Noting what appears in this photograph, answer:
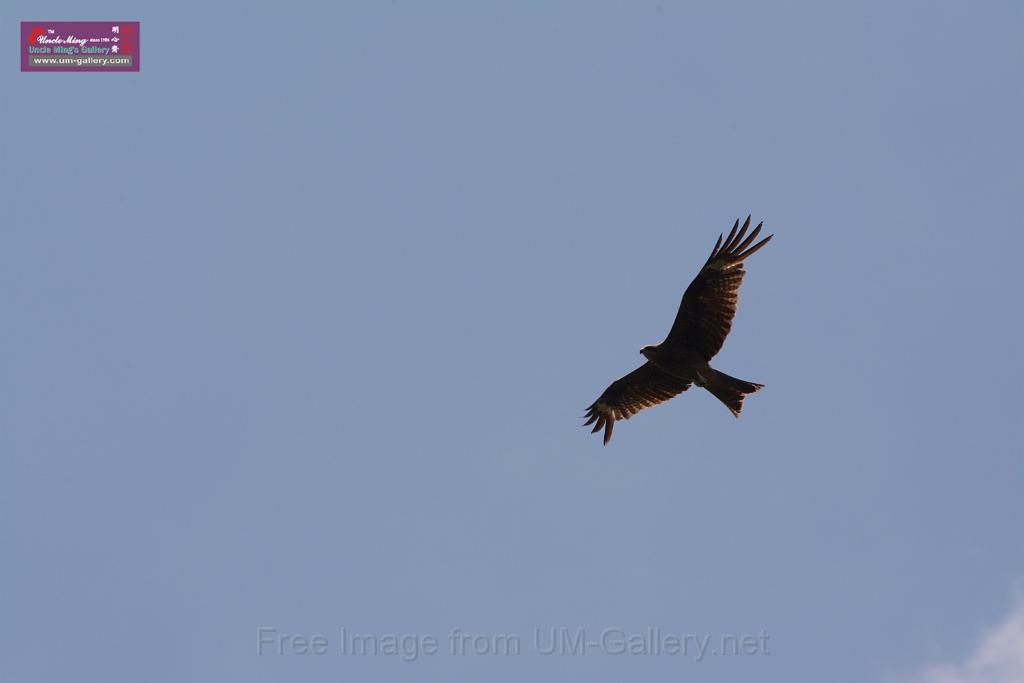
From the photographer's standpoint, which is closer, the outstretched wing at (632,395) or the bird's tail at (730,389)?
the bird's tail at (730,389)

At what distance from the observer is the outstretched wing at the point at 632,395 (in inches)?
851

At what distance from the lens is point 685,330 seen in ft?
66.3

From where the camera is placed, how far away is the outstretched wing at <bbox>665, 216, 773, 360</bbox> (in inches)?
782

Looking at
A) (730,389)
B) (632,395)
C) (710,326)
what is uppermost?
(710,326)

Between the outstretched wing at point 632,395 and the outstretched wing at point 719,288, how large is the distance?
1603 mm

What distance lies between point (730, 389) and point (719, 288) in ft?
5.50

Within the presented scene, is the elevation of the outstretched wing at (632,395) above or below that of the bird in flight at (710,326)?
below

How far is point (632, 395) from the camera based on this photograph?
2208 cm

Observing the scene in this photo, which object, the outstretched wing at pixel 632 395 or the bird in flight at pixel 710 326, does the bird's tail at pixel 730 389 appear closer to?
the bird in flight at pixel 710 326

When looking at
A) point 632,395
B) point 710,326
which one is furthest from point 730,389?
point 632,395

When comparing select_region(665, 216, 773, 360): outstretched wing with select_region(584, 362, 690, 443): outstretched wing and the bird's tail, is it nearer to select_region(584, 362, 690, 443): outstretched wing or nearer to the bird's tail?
the bird's tail

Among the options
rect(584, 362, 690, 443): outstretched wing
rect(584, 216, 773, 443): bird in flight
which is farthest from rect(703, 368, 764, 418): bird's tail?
rect(584, 362, 690, 443): outstretched wing

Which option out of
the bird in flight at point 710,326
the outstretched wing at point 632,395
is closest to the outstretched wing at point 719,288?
the bird in flight at point 710,326

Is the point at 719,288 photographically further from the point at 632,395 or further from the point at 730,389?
the point at 632,395
